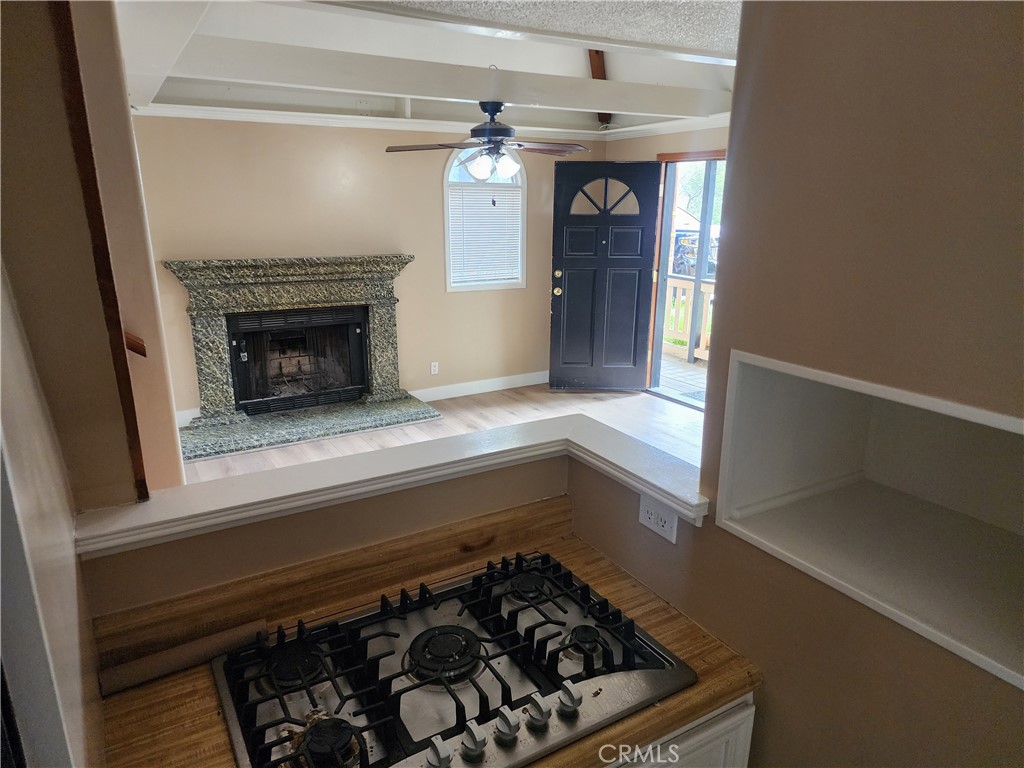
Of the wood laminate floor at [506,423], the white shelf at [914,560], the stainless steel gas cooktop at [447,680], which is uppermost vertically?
the white shelf at [914,560]

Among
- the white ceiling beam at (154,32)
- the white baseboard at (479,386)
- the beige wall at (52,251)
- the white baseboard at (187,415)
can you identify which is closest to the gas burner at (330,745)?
the beige wall at (52,251)

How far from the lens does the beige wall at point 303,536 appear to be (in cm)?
119

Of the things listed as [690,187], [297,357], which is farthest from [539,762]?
[690,187]

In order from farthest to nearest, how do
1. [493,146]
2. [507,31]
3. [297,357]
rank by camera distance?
[297,357], [493,146], [507,31]

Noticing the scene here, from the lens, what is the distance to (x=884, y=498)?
1374 millimetres

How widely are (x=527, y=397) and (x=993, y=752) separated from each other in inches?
201

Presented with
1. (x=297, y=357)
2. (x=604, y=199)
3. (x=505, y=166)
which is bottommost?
(x=297, y=357)

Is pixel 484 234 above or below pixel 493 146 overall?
below

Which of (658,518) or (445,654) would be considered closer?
(445,654)

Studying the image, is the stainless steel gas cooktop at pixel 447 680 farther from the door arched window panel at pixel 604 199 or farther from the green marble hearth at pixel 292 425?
the door arched window panel at pixel 604 199

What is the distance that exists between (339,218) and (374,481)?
165 inches

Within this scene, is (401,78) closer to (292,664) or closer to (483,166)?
(483,166)

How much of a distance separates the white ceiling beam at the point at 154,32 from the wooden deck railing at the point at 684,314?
17.9 ft

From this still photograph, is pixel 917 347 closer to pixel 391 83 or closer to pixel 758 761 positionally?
pixel 758 761
